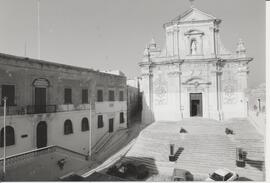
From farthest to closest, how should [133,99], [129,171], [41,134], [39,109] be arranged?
1. [133,99]
2. [41,134]
3. [39,109]
4. [129,171]

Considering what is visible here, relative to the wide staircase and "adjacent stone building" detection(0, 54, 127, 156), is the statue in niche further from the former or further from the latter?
"adjacent stone building" detection(0, 54, 127, 156)

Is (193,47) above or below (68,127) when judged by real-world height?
above

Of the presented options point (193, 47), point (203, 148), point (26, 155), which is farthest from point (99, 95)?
point (193, 47)

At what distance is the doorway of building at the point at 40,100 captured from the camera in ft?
43.4

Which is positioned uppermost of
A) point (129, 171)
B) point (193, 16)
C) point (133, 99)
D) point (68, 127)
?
point (193, 16)

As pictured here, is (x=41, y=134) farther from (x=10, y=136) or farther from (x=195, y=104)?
(x=195, y=104)

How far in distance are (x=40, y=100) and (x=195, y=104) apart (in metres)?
16.2

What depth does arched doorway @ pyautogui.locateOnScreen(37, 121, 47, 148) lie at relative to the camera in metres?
13.2

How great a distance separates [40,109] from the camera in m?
13.3

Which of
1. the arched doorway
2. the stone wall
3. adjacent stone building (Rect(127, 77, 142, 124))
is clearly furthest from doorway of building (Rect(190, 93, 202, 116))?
the arched doorway

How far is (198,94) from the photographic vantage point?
2133 centimetres

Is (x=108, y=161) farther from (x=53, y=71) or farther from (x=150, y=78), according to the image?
(x=150, y=78)

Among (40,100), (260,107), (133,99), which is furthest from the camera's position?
(133,99)

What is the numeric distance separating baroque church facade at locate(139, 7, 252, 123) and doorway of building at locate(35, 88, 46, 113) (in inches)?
463
